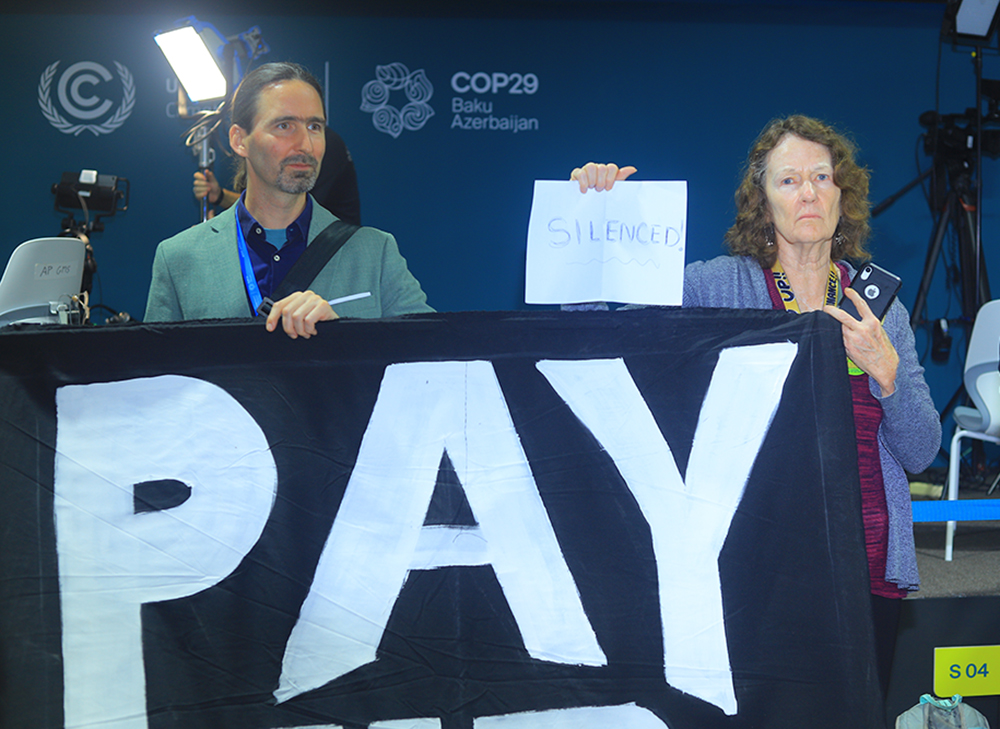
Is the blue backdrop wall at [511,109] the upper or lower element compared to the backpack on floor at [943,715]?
upper

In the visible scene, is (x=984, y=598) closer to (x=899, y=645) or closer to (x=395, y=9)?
(x=899, y=645)

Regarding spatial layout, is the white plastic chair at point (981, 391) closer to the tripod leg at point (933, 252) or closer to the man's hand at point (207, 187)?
the tripod leg at point (933, 252)

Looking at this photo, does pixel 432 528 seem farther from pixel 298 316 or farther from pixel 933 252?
pixel 933 252

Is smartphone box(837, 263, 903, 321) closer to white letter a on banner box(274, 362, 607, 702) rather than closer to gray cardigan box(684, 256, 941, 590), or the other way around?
gray cardigan box(684, 256, 941, 590)

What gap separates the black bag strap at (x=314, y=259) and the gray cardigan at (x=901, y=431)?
2.42ft

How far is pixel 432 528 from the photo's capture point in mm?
1182

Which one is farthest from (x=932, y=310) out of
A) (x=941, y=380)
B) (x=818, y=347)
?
(x=818, y=347)

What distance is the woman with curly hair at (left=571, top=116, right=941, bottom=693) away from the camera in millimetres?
1296

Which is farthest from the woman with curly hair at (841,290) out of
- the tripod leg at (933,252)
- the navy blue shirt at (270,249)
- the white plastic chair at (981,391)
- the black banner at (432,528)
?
the tripod leg at (933,252)

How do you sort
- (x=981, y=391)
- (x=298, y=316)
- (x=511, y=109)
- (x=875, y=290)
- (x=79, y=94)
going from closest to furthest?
(x=298, y=316) < (x=875, y=290) < (x=981, y=391) < (x=79, y=94) < (x=511, y=109)

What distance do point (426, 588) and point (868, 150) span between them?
454 cm

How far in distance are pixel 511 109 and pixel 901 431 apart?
3709mm

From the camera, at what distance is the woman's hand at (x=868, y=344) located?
4.04ft

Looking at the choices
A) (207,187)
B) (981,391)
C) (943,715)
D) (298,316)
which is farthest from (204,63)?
(981,391)
